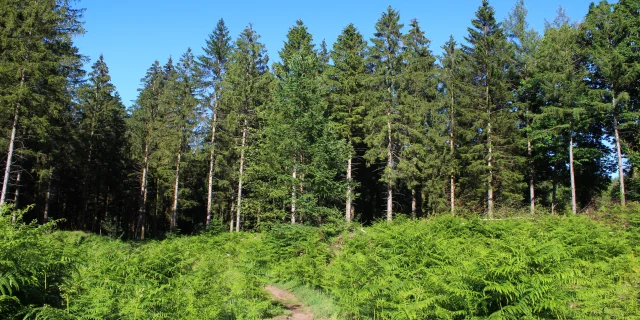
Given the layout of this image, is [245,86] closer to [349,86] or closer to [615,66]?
[349,86]

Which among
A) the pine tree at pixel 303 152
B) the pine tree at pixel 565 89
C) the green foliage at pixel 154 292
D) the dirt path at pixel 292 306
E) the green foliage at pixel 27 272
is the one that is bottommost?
the dirt path at pixel 292 306

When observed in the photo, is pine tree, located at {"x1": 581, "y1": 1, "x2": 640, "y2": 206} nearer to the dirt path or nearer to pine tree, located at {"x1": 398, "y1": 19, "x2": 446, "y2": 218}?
pine tree, located at {"x1": 398, "y1": 19, "x2": 446, "y2": 218}

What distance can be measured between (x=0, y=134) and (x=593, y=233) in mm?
27754

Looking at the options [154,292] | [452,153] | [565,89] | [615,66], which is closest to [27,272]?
[154,292]

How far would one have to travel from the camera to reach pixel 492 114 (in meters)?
25.4

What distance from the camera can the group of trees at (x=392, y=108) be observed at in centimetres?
2012

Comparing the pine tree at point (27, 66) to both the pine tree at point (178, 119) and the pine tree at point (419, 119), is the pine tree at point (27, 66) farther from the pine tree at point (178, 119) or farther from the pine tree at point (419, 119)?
the pine tree at point (419, 119)

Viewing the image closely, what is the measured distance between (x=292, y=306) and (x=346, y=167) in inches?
446

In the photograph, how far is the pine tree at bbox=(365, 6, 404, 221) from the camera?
2528 centimetres

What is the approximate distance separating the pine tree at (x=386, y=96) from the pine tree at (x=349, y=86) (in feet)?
3.78

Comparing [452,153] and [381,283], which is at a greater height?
[452,153]

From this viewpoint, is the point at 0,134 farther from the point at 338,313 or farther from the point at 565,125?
the point at 565,125

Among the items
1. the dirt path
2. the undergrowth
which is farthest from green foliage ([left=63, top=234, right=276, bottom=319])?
the dirt path

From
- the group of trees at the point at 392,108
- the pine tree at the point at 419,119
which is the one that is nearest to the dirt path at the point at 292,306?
the group of trees at the point at 392,108
